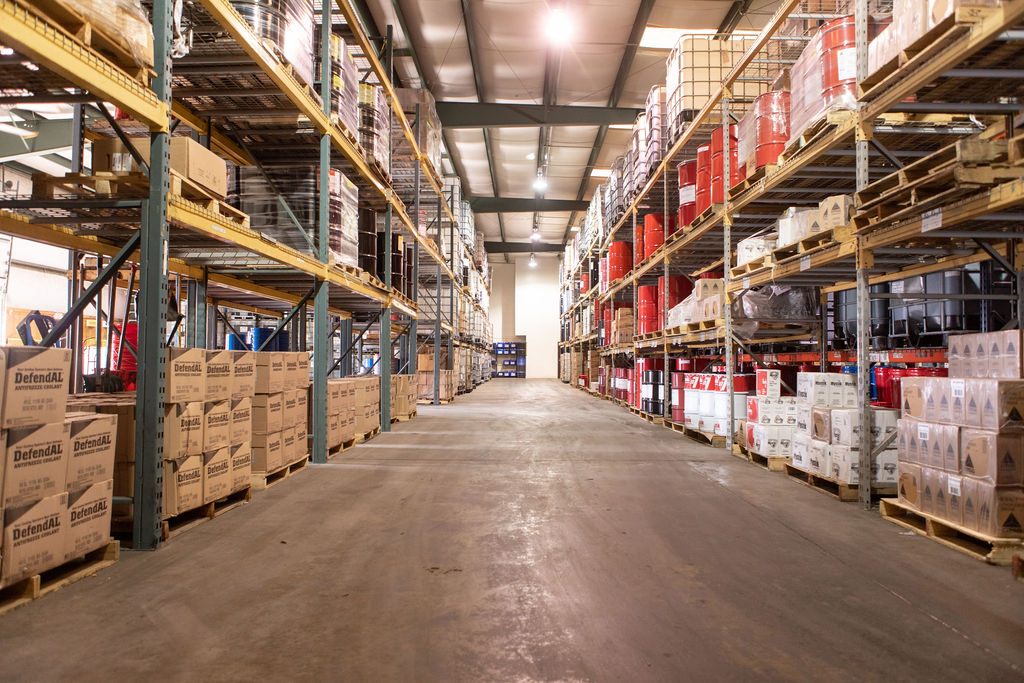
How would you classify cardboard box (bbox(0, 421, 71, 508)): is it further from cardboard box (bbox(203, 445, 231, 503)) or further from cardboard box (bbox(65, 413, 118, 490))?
cardboard box (bbox(203, 445, 231, 503))

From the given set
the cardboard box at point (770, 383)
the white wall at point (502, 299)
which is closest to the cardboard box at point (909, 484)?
the cardboard box at point (770, 383)

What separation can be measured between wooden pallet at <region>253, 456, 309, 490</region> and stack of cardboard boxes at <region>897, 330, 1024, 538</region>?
4689mm

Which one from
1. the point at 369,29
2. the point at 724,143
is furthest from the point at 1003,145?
the point at 369,29

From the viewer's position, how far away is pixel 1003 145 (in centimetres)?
294

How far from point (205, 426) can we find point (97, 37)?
86.6 inches

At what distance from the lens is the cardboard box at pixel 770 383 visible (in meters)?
5.78

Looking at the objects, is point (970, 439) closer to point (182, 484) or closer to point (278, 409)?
point (182, 484)

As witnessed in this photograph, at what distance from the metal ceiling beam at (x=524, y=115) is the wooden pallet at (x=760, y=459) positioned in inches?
414

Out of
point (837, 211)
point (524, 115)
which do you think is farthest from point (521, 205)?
point (837, 211)

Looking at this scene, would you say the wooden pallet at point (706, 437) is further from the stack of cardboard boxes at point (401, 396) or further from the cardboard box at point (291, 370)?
the cardboard box at point (291, 370)

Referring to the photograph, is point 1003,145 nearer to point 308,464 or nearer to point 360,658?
point 360,658

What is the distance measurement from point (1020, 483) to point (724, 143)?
486cm

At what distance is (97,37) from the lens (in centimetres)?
276

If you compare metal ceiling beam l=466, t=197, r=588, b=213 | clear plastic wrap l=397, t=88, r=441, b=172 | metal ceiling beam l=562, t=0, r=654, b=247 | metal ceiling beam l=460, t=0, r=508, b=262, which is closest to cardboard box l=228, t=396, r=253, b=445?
clear plastic wrap l=397, t=88, r=441, b=172
